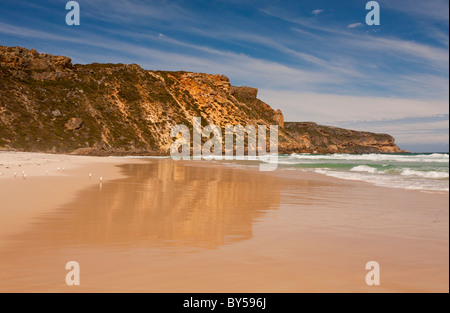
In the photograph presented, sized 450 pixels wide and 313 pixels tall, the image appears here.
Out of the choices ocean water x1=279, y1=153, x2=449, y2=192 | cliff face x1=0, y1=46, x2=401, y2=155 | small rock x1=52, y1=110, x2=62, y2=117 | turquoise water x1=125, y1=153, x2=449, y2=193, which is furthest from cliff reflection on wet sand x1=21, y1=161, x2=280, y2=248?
small rock x1=52, y1=110, x2=62, y2=117

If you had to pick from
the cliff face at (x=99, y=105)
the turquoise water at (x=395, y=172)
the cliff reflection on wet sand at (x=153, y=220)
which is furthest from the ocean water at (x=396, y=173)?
the cliff face at (x=99, y=105)

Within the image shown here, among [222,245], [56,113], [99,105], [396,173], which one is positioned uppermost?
[99,105]

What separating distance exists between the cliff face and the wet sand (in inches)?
2782

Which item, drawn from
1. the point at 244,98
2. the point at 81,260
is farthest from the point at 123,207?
the point at 244,98

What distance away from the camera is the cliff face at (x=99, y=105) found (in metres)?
78.8

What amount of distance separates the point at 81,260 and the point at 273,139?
452 feet

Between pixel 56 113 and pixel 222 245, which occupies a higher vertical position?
pixel 56 113

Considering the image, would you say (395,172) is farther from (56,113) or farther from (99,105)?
(99,105)

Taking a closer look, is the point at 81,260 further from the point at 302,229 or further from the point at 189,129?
the point at 189,129

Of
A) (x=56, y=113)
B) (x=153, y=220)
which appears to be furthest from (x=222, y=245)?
(x=56, y=113)

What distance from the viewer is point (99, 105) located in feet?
324

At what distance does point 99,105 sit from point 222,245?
100520mm

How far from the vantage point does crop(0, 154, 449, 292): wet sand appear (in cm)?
458

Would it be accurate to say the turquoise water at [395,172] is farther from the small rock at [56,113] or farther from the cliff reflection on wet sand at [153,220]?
the small rock at [56,113]
